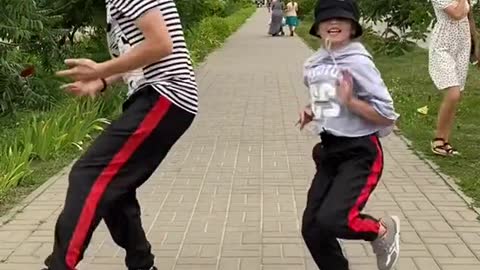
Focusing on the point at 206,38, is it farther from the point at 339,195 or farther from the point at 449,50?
the point at 339,195

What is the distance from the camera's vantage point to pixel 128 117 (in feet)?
13.0

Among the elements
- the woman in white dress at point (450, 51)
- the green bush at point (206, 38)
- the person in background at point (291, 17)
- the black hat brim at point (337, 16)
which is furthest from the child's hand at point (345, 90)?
A: the person in background at point (291, 17)

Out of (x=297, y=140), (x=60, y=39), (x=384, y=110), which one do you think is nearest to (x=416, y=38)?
(x=297, y=140)

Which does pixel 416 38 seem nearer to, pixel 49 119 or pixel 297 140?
pixel 297 140

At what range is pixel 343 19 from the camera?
404cm

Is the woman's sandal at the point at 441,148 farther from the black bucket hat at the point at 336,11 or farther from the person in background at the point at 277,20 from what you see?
the person in background at the point at 277,20

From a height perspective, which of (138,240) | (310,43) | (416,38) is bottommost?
(310,43)

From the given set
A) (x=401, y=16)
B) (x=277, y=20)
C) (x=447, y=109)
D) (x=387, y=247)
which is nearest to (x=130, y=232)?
(x=387, y=247)

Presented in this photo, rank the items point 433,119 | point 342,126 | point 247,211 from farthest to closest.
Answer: point 433,119, point 247,211, point 342,126

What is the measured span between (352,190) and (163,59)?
1.03 metres

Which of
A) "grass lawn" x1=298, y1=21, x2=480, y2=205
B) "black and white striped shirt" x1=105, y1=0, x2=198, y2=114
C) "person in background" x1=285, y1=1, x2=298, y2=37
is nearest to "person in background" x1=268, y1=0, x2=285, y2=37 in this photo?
"person in background" x1=285, y1=1, x2=298, y2=37

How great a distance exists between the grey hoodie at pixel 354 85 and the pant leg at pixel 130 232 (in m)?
1.00

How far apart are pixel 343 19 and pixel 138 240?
4.87 ft

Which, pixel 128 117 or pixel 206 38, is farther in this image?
pixel 206 38
